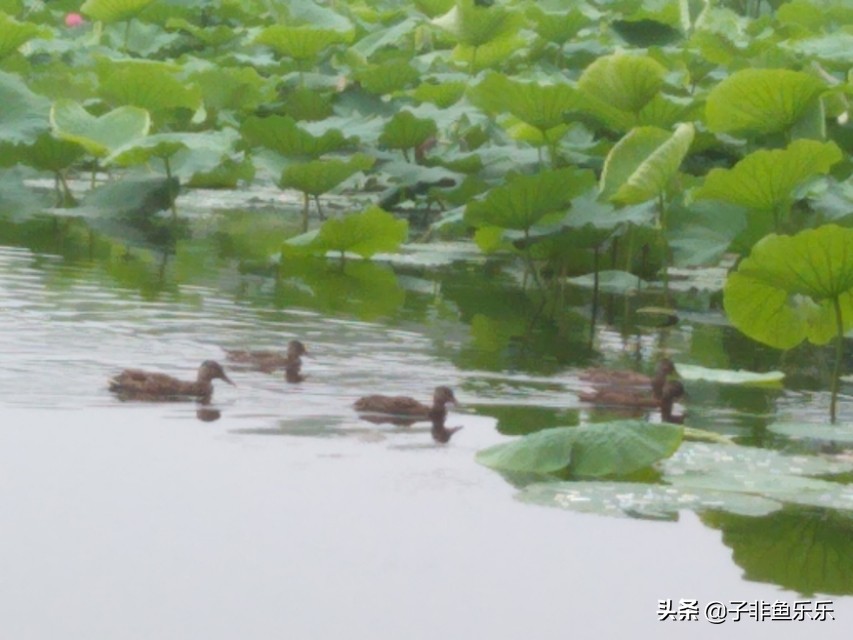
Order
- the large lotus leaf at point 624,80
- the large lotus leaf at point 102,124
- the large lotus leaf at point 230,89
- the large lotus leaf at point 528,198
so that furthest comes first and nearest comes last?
1. the large lotus leaf at point 230,89
2. the large lotus leaf at point 102,124
3. the large lotus leaf at point 624,80
4. the large lotus leaf at point 528,198

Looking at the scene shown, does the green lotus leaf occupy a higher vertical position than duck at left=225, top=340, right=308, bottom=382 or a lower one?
higher

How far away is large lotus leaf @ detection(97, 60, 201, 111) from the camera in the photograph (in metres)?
10.6

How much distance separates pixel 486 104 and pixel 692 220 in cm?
136

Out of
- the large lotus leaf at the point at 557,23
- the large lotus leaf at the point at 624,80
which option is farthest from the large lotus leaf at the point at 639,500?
the large lotus leaf at the point at 557,23

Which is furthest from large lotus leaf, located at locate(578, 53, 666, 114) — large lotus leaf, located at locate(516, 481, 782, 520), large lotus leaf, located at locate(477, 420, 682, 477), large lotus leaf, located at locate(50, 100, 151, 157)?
large lotus leaf, located at locate(516, 481, 782, 520)

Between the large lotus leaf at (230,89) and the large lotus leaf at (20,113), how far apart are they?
54.3 inches

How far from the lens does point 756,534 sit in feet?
14.8

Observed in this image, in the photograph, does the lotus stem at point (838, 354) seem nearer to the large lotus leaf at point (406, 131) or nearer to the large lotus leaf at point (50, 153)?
the large lotus leaf at point (406, 131)

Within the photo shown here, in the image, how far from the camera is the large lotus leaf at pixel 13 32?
11.9 metres

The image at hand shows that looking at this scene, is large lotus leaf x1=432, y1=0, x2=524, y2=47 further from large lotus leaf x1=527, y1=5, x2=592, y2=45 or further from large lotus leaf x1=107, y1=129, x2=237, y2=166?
large lotus leaf x1=107, y1=129, x2=237, y2=166

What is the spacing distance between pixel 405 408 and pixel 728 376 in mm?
1335

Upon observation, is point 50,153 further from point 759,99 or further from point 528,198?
point 759,99

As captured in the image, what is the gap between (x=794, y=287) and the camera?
18.5ft

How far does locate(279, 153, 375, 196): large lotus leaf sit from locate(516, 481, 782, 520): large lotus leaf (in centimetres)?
430
